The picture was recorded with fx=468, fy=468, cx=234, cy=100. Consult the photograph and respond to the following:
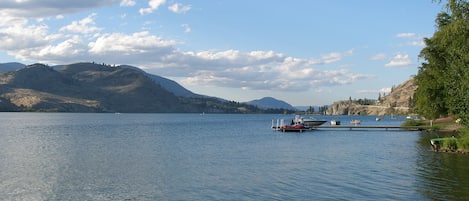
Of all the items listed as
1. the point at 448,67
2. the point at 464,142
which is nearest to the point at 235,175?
the point at 464,142

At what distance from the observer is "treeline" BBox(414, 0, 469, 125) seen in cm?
4056

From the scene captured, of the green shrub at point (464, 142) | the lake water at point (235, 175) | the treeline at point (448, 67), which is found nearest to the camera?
the lake water at point (235, 175)

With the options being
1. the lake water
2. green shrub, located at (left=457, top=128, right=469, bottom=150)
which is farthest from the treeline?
the lake water

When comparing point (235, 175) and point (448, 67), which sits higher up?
point (448, 67)

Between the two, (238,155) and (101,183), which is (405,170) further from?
(101,183)

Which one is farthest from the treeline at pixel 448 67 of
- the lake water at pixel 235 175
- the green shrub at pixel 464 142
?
the lake water at pixel 235 175

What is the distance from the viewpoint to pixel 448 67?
5962 cm

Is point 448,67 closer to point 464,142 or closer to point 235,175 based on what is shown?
point 464,142

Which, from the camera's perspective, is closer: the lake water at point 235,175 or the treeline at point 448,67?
the lake water at point 235,175

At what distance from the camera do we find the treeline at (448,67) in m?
40.6

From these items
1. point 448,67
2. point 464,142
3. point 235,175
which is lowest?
point 235,175

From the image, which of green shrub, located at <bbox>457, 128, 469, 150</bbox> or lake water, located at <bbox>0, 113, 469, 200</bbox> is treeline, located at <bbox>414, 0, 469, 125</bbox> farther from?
lake water, located at <bbox>0, 113, 469, 200</bbox>

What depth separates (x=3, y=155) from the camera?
55562 mm

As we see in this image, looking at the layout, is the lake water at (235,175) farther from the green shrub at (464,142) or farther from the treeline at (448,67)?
the treeline at (448,67)
